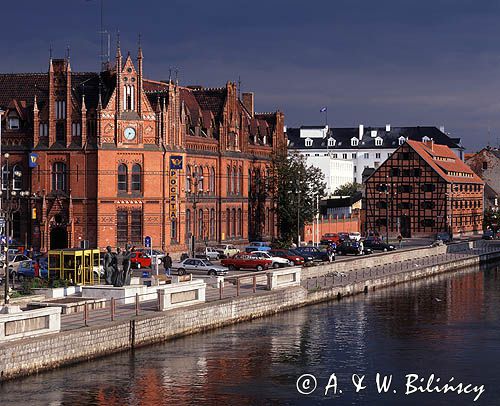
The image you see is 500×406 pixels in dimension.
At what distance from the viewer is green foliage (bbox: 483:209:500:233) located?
157750mm

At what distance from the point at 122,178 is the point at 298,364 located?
155ft

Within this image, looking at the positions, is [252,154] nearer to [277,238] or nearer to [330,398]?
[277,238]

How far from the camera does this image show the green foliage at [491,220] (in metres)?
158

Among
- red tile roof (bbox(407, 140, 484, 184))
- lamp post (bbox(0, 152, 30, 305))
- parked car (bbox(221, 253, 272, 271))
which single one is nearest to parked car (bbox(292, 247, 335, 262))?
parked car (bbox(221, 253, 272, 271))

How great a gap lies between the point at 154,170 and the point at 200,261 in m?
16.6

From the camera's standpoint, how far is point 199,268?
7562 centimetres

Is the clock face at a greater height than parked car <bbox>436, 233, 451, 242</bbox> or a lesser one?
greater

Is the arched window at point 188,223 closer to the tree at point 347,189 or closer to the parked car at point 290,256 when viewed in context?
the parked car at point 290,256

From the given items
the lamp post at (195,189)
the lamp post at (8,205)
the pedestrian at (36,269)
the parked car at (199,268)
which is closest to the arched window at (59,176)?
the lamp post at (8,205)

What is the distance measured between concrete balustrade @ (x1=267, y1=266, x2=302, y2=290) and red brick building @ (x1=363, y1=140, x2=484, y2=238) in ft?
235

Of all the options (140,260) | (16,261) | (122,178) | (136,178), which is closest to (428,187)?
(136,178)

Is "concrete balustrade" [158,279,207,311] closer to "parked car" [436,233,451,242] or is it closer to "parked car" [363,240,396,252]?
"parked car" [363,240,396,252]

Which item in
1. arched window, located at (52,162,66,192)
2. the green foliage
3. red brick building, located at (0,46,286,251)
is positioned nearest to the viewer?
red brick building, located at (0,46,286,251)

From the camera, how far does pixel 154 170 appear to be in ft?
298
